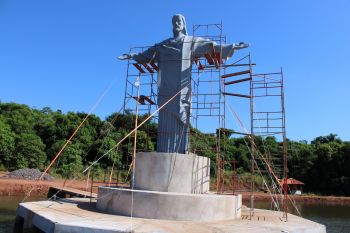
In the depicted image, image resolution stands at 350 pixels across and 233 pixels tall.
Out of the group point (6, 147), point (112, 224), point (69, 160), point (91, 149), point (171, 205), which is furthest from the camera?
point (91, 149)

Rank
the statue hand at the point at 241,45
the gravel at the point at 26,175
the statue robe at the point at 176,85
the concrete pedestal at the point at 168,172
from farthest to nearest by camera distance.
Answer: the gravel at the point at 26,175
the statue hand at the point at 241,45
the statue robe at the point at 176,85
the concrete pedestal at the point at 168,172

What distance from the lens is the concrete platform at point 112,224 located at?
970 centimetres

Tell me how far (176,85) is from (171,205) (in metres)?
5.36

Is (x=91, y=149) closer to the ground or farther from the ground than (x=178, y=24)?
closer to the ground

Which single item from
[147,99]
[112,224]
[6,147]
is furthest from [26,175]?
[112,224]

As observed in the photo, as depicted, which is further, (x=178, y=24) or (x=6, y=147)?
(x=6, y=147)

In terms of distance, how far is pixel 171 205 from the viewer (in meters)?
11.7

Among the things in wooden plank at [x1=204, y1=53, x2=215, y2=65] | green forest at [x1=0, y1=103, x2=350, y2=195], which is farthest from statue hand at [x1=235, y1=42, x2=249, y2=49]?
green forest at [x1=0, y1=103, x2=350, y2=195]

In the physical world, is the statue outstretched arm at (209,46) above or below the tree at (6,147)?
above

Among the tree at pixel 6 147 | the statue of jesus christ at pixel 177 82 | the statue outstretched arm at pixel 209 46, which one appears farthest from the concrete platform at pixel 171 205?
the tree at pixel 6 147

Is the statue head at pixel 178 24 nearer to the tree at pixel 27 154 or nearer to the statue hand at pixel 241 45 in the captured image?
the statue hand at pixel 241 45

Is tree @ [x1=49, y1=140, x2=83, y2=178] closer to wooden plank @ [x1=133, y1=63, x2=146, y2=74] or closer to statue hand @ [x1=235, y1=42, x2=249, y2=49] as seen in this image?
wooden plank @ [x1=133, y1=63, x2=146, y2=74]

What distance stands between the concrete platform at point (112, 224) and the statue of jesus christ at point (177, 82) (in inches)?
157

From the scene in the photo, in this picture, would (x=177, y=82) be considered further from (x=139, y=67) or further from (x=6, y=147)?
(x=6, y=147)
